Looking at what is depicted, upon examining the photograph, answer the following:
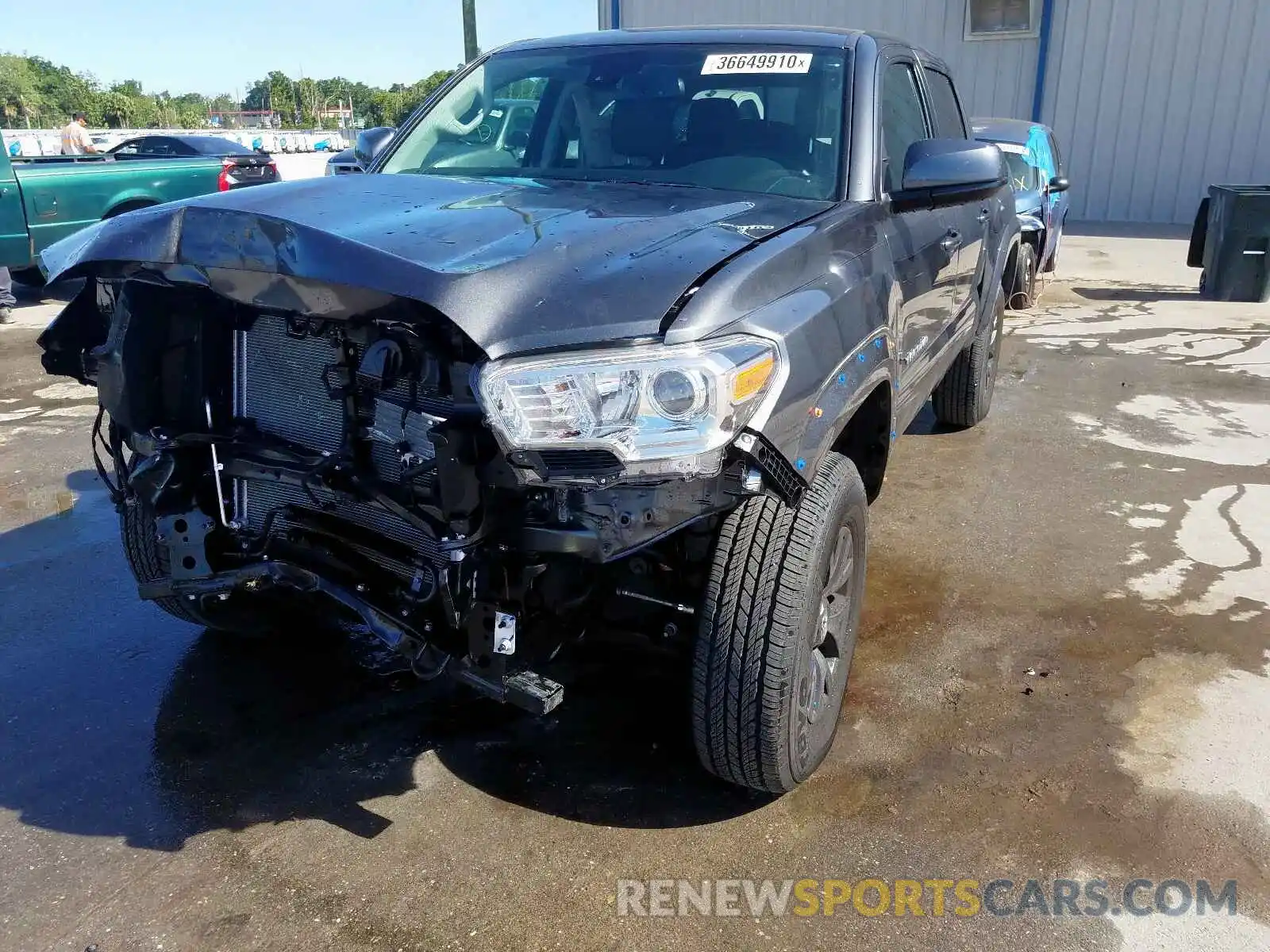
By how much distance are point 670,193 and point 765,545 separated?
1246 mm

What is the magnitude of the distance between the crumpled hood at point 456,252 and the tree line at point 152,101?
3900 cm

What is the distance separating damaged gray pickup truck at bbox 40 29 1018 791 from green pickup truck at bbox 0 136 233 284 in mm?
7210

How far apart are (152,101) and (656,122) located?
223 feet

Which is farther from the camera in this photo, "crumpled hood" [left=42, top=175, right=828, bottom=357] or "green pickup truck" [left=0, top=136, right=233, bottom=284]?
"green pickup truck" [left=0, top=136, right=233, bottom=284]

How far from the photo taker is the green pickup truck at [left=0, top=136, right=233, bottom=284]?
9164mm

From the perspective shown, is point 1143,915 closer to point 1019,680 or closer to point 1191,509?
point 1019,680

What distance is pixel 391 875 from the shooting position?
247 centimetres

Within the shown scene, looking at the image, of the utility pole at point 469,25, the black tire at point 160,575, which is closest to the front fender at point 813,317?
the black tire at point 160,575

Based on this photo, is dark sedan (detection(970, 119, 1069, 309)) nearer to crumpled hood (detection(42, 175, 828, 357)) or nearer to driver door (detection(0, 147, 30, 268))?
crumpled hood (detection(42, 175, 828, 357))

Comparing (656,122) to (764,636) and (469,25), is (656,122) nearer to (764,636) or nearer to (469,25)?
(764,636)

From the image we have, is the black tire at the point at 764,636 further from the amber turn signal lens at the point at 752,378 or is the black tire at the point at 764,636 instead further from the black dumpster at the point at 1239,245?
the black dumpster at the point at 1239,245

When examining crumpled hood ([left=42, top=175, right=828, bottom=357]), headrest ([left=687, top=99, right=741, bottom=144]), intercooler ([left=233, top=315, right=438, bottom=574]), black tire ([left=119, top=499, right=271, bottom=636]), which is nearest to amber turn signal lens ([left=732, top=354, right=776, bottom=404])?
crumpled hood ([left=42, top=175, right=828, bottom=357])

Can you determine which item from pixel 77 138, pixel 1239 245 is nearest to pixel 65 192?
pixel 77 138

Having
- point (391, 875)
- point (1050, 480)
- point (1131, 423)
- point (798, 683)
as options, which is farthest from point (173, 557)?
point (1131, 423)
